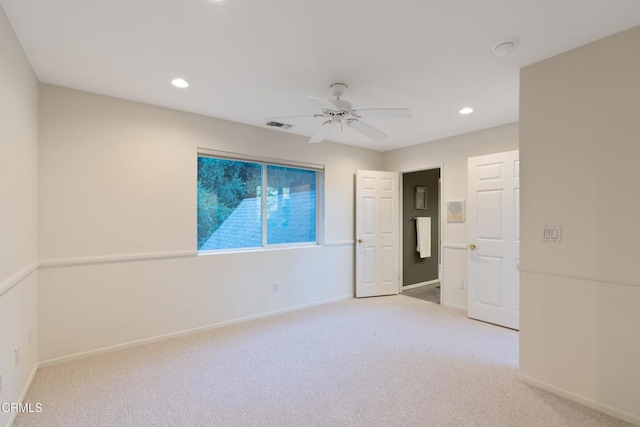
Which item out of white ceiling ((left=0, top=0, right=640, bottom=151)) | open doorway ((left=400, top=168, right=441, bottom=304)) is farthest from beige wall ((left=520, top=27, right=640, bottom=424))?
open doorway ((left=400, top=168, right=441, bottom=304))

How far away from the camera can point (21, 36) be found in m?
1.99

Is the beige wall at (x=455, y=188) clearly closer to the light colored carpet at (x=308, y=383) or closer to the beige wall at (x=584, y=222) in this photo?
the light colored carpet at (x=308, y=383)

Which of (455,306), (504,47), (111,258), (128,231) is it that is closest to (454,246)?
(455,306)

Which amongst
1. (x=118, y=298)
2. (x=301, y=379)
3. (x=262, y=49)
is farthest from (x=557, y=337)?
(x=118, y=298)

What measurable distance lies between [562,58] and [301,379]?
119 inches

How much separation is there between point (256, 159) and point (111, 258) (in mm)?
1901

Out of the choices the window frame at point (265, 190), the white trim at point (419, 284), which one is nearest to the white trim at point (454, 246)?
the white trim at point (419, 284)

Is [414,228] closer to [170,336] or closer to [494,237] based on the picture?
[494,237]

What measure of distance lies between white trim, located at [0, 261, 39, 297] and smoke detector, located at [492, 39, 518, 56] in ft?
10.9

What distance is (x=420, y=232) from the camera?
5566mm

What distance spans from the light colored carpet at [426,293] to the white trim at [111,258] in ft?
11.4

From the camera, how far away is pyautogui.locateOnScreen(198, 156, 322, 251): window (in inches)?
145

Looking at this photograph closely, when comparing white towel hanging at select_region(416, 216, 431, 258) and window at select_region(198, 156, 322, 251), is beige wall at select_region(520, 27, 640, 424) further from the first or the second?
white towel hanging at select_region(416, 216, 431, 258)

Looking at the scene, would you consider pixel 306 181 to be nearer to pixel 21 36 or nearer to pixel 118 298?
pixel 118 298
